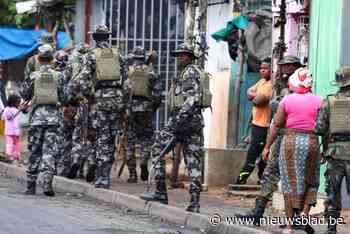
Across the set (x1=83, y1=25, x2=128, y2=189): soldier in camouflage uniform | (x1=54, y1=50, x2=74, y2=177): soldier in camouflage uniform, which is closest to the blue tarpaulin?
(x1=54, y1=50, x2=74, y2=177): soldier in camouflage uniform

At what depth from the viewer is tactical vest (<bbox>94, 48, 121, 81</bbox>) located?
1438 cm

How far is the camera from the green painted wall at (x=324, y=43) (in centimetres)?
1284

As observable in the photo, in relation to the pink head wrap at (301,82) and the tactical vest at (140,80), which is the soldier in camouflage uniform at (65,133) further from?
the pink head wrap at (301,82)

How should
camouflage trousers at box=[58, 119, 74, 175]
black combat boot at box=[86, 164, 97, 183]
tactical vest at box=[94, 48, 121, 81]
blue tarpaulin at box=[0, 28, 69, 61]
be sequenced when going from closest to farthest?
tactical vest at box=[94, 48, 121, 81] < black combat boot at box=[86, 164, 97, 183] < camouflage trousers at box=[58, 119, 74, 175] < blue tarpaulin at box=[0, 28, 69, 61]

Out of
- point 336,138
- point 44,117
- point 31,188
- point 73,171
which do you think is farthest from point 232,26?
point 336,138

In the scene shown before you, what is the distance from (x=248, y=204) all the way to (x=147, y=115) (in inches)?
115

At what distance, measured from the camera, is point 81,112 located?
16266mm

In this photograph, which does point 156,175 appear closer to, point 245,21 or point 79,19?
point 245,21

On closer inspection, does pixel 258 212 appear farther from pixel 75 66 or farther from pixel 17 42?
pixel 17 42

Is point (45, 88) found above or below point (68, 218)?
above

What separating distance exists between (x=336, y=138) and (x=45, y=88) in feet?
16.7

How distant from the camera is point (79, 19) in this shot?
23.8 metres

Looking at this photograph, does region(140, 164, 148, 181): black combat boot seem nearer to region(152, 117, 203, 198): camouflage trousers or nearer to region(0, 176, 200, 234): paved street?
region(0, 176, 200, 234): paved street

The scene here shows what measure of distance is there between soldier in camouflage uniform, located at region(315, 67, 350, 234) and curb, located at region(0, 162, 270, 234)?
79cm
